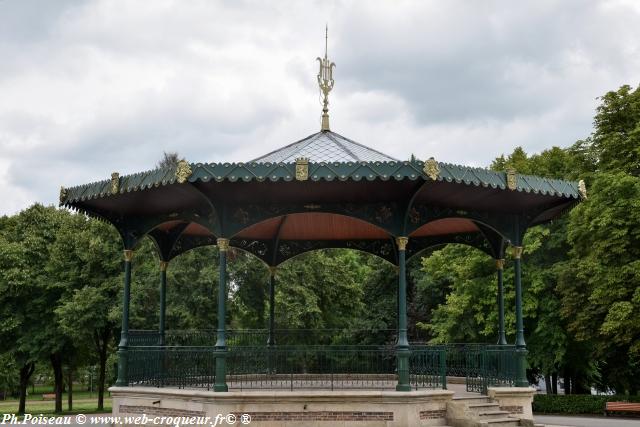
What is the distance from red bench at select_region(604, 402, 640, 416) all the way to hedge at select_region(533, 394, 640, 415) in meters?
0.93

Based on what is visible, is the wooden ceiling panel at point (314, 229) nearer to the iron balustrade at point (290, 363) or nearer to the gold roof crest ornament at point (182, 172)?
the iron balustrade at point (290, 363)

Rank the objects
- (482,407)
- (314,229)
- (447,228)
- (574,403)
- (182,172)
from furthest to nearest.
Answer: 1. (574,403)
2. (314,229)
3. (447,228)
4. (482,407)
5. (182,172)

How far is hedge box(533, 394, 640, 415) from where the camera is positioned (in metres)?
30.5

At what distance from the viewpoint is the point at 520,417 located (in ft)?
49.8

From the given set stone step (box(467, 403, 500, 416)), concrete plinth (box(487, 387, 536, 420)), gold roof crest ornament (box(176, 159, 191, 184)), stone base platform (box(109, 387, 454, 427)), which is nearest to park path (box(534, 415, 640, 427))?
concrete plinth (box(487, 387, 536, 420))

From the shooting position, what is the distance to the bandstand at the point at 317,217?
12.9 metres

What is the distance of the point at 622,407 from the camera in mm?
29172

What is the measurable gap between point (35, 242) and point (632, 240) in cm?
3062

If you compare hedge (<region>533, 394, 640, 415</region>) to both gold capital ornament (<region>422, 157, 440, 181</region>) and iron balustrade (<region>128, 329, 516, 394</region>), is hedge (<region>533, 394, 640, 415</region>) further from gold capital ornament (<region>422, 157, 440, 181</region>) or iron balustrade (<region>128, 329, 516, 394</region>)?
gold capital ornament (<region>422, 157, 440, 181</region>)

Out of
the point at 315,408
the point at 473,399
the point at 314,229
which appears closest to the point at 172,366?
the point at 315,408

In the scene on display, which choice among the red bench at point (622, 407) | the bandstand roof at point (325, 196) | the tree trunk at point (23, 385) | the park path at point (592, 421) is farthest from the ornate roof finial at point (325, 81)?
the tree trunk at point (23, 385)

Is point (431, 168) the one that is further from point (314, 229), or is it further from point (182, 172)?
point (314, 229)

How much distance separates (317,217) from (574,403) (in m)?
19.9

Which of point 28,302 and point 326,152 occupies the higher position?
point 326,152
